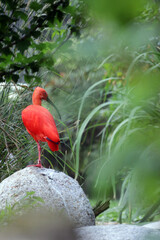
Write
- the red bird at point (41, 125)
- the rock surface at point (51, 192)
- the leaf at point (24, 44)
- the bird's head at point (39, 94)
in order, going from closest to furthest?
the leaf at point (24, 44), the rock surface at point (51, 192), the red bird at point (41, 125), the bird's head at point (39, 94)

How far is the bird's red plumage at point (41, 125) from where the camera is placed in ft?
7.15

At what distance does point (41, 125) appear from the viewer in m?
2.20

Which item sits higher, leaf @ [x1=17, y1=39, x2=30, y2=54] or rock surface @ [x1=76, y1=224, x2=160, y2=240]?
leaf @ [x1=17, y1=39, x2=30, y2=54]

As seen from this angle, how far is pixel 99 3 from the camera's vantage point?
0.85ft

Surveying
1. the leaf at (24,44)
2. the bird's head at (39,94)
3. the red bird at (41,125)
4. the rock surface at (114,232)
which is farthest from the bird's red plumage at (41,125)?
the leaf at (24,44)

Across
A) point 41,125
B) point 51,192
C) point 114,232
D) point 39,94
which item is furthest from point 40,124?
point 114,232

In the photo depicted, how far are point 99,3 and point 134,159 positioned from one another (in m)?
0.17

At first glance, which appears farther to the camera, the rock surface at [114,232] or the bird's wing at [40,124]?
the bird's wing at [40,124]

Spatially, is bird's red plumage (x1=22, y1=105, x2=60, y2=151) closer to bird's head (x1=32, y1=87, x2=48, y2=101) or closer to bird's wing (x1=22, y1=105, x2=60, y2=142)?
bird's wing (x1=22, y1=105, x2=60, y2=142)

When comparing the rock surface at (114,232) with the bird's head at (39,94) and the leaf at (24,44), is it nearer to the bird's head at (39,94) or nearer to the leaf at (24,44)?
the bird's head at (39,94)

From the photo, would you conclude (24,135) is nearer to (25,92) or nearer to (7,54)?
(25,92)

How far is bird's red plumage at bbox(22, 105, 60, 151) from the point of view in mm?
2180

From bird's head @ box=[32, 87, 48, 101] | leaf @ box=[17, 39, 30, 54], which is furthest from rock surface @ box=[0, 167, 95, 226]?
leaf @ box=[17, 39, 30, 54]

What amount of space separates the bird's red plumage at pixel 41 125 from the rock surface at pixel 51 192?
223 mm
